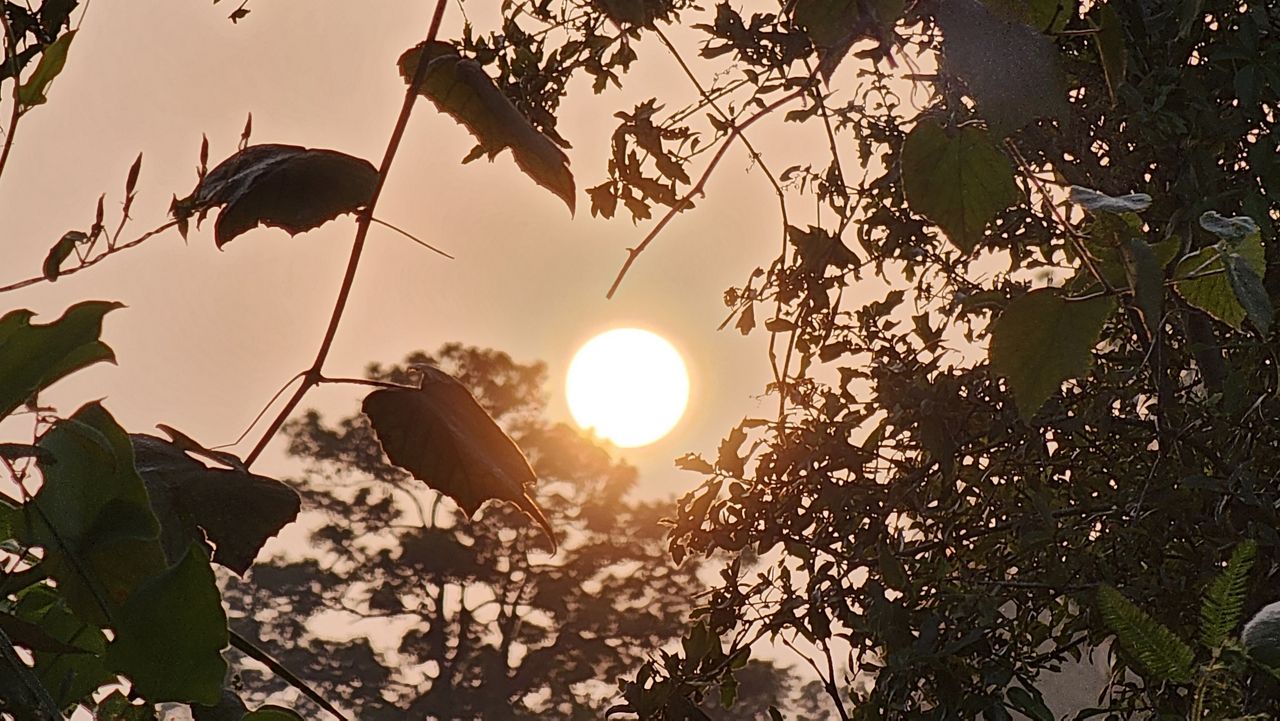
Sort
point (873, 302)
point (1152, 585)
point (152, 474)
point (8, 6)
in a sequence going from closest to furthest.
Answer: point (152, 474), point (8, 6), point (1152, 585), point (873, 302)

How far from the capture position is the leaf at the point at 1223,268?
0.92ft

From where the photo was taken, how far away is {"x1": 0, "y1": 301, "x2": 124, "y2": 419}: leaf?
0.28m

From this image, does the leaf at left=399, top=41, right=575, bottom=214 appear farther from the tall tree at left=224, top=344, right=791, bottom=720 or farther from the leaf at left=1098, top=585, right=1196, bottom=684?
the tall tree at left=224, top=344, right=791, bottom=720

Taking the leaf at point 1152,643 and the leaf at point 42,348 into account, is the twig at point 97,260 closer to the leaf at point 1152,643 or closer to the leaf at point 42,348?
the leaf at point 42,348

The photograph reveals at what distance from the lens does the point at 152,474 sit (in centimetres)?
34

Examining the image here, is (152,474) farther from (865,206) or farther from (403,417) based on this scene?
(865,206)

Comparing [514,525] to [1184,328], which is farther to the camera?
[514,525]

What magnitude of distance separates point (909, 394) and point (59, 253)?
1304 mm

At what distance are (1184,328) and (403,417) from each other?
1.48m

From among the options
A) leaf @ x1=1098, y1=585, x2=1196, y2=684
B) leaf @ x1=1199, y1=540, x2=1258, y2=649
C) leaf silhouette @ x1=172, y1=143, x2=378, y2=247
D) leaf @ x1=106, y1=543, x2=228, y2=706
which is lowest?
leaf @ x1=106, y1=543, x2=228, y2=706

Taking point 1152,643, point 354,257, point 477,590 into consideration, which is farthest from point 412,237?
point 477,590

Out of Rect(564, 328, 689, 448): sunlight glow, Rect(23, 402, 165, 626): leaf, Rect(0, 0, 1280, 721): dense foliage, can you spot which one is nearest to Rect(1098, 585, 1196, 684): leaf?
Rect(0, 0, 1280, 721): dense foliage

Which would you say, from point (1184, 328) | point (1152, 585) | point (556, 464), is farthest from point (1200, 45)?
point (556, 464)

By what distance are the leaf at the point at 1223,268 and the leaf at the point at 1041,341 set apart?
27 mm
